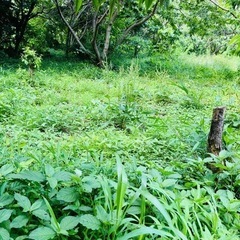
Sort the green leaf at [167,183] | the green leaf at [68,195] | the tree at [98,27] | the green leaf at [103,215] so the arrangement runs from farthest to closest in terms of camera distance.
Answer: the tree at [98,27] < the green leaf at [167,183] < the green leaf at [68,195] < the green leaf at [103,215]

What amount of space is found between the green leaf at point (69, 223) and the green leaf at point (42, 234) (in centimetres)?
5

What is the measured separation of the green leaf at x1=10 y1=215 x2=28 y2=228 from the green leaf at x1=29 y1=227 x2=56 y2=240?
74mm

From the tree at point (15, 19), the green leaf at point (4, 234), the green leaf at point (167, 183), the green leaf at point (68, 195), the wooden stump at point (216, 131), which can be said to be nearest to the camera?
the green leaf at point (4, 234)

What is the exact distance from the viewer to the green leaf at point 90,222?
1.04 metres

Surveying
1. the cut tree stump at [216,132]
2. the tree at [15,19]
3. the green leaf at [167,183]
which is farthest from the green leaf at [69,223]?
the tree at [15,19]

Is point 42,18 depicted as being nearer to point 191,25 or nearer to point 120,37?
point 120,37

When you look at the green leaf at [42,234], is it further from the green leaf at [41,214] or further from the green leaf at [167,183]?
the green leaf at [167,183]

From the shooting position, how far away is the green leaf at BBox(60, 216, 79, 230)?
1044 mm

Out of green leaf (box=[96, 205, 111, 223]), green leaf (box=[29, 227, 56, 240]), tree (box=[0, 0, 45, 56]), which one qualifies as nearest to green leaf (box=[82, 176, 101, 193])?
green leaf (box=[96, 205, 111, 223])

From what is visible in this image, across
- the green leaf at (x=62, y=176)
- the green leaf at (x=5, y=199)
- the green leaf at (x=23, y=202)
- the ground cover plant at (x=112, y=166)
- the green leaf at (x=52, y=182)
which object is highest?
the green leaf at (x=52, y=182)

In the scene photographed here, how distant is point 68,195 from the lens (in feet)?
3.88

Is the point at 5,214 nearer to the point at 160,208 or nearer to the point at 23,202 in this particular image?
the point at 23,202

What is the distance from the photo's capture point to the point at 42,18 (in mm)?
7844

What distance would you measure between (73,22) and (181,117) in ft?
16.5
